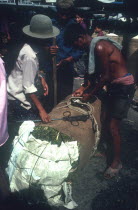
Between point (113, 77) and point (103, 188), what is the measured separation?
2.15 m

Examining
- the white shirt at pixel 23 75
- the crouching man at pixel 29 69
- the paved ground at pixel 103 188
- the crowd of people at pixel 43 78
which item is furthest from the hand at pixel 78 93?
the paved ground at pixel 103 188

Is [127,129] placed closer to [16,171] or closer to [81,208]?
[81,208]

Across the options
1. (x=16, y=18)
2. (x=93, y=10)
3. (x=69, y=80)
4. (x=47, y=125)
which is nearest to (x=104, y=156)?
(x=47, y=125)

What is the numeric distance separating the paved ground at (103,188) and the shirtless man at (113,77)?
226 millimetres

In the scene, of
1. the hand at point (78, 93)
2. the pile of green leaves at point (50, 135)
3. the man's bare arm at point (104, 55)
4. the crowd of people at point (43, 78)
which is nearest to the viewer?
the pile of green leaves at point (50, 135)

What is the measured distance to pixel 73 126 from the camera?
3738mm

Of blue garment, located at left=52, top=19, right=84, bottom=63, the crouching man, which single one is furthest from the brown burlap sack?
blue garment, located at left=52, top=19, right=84, bottom=63

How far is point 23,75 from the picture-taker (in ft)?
11.1

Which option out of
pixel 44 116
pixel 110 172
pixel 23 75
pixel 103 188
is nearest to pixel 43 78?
pixel 23 75

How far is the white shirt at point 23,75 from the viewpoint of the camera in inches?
130

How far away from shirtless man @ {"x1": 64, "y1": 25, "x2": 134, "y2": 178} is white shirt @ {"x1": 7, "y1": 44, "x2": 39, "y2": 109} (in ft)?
3.82

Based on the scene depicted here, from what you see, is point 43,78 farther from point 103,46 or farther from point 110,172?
point 110,172

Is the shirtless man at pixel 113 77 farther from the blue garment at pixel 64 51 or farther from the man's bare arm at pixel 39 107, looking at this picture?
the blue garment at pixel 64 51

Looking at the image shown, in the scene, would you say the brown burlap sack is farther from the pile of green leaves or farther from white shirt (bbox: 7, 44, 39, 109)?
white shirt (bbox: 7, 44, 39, 109)
